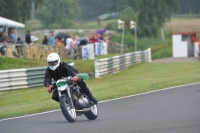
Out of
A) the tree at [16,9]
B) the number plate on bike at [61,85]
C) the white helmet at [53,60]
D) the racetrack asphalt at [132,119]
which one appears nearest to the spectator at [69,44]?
the racetrack asphalt at [132,119]

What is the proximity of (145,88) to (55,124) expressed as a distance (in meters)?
9.34

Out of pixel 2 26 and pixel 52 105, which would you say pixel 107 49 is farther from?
pixel 52 105

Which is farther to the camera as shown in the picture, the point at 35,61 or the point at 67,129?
the point at 35,61

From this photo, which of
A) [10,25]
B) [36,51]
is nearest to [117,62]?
[36,51]

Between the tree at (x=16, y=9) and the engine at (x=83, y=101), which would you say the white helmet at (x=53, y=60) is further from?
the tree at (x=16, y=9)

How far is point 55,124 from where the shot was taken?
1280cm

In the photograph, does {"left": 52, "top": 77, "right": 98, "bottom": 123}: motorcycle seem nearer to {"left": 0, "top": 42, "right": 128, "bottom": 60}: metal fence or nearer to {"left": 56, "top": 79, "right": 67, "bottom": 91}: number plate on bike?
{"left": 56, "top": 79, "right": 67, "bottom": 91}: number plate on bike

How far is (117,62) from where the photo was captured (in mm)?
34344

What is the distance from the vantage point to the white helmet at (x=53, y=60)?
1266cm

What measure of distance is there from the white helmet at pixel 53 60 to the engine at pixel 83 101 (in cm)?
86

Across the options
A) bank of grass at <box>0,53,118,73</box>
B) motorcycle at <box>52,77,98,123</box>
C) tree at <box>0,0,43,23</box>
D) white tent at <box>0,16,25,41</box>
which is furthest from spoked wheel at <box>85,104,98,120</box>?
tree at <box>0,0,43,23</box>

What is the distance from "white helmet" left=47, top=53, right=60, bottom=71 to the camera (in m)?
12.7

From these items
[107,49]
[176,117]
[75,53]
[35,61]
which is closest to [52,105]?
[176,117]

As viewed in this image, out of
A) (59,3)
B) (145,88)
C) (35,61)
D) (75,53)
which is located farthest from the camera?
(59,3)
